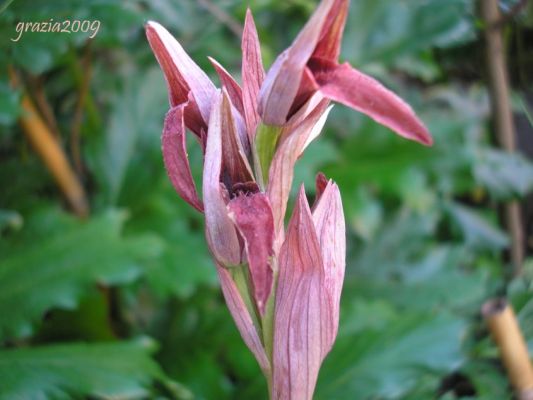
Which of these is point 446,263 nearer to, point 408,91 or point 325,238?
point 408,91

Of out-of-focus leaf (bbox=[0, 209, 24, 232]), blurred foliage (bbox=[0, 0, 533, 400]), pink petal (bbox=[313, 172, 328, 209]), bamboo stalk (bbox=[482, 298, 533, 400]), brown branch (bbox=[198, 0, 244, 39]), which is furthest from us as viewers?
brown branch (bbox=[198, 0, 244, 39])

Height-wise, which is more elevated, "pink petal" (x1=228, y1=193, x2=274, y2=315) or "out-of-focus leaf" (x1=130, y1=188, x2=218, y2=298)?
"pink petal" (x1=228, y1=193, x2=274, y2=315)

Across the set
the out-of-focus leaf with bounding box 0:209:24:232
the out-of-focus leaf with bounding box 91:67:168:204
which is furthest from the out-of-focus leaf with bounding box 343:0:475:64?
the out-of-focus leaf with bounding box 0:209:24:232

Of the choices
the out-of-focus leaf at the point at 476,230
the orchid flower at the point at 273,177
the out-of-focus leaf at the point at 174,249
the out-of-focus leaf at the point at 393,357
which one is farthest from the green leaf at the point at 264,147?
the out-of-focus leaf at the point at 476,230

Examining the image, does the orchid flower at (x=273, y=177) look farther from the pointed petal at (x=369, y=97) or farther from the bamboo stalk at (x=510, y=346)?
the bamboo stalk at (x=510, y=346)

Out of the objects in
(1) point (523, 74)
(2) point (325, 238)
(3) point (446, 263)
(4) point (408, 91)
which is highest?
(2) point (325, 238)

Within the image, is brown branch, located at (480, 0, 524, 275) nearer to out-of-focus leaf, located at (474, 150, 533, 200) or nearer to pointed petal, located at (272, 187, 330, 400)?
out-of-focus leaf, located at (474, 150, 533, 200)

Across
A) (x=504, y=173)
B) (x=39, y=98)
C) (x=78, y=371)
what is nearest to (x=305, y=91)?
(x=78, y=371)

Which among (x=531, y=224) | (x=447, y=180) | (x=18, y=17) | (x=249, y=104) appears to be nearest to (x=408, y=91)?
(x=447, y=180)
